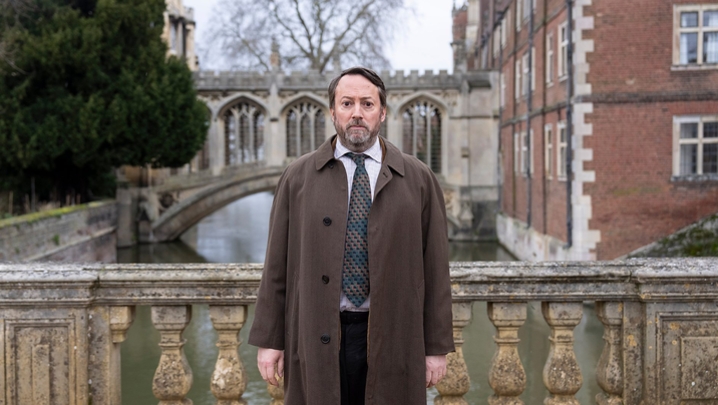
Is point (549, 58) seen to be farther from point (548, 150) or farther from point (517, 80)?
point (517, 80)

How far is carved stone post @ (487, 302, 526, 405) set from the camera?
3.01 m

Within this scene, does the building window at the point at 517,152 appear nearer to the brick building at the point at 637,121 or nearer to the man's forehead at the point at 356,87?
the brick building at the point at 637,121

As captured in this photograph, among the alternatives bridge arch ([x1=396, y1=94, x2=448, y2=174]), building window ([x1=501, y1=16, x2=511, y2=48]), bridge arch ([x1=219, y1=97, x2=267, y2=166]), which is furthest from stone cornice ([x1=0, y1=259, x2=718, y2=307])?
bridge arch ([x1=396, y1=94, x2=448, y2=174])

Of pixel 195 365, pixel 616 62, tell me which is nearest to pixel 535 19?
pixel 616 62

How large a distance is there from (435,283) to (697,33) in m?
11.7

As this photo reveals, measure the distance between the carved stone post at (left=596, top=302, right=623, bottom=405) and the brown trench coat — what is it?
99 centimetres

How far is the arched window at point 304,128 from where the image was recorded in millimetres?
24250

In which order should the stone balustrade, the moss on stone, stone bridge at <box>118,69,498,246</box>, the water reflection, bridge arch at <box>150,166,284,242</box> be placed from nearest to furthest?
the stone balustrade
the water reflection
the moss on stone
bridge arch at <box>150,166,284,242</box>
stone bridge at <box>118,69,498,246</box>

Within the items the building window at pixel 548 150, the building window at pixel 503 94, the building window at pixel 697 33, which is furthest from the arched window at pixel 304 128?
the building window at pixel 697 33

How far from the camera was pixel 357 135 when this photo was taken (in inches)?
92.3

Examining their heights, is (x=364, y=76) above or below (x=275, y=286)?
above

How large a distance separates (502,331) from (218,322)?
117 centimetres

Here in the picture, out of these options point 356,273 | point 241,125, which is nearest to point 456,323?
point 356,273

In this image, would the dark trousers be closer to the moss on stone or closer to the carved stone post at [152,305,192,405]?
the carved stone post at [152,305,192,405]
